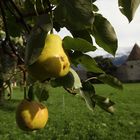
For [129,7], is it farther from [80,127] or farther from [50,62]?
Answer: [80,127]

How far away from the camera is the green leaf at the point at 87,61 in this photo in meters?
1.33

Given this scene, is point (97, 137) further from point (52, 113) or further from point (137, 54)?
point (137, 54)

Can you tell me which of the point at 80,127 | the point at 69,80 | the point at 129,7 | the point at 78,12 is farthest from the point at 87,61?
the point at 80,127

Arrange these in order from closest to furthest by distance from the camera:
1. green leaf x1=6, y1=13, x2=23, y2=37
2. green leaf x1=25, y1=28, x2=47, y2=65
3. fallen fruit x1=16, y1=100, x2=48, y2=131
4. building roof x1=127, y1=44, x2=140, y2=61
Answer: green leaf x1=25, y1=28, x2=47, y2=65 → fallen fruit x1=16, y1=100, x2=48, y2=131 → green leaf x1=6, y1=13, x2=23, y2=37 → building roof x1=127, y1=44, x2=140, y2=61

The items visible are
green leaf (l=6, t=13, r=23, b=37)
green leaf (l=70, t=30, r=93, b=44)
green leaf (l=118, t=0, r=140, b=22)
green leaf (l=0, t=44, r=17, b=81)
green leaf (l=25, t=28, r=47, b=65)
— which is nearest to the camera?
green leaf (l=25, t=28, r=47, b=65)

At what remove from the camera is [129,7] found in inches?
47.2

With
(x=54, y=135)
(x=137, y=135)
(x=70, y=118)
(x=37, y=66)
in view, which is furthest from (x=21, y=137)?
(x=37, y=66)

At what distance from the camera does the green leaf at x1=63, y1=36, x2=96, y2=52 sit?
1.20m

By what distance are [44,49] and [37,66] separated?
0.05 metres

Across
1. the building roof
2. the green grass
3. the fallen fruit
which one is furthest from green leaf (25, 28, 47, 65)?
the building roof

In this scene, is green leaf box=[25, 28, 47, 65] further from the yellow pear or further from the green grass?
the green grass

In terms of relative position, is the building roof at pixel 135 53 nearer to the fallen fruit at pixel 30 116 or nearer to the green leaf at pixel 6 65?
the green leaf at pixel 6 65

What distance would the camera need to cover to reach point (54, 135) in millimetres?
9242

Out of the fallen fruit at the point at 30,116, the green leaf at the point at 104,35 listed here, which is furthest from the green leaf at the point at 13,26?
the green leaf at the point at 104,35
